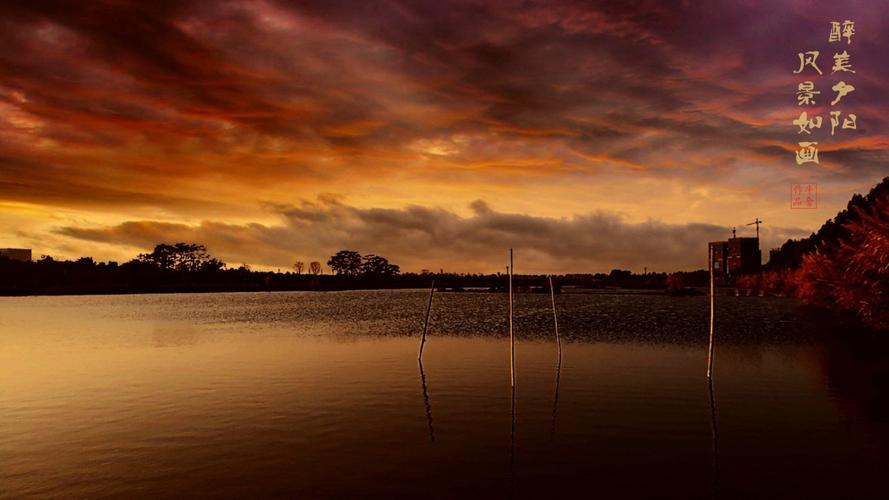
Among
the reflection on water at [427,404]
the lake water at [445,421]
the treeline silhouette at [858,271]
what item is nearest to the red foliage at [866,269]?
the treeline silhouette at [858,271]

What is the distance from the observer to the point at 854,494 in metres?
14.9

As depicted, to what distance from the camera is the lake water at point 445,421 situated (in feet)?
53.3

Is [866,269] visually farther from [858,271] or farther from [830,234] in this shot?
[830,234]

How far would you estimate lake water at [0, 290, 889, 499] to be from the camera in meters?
16.2

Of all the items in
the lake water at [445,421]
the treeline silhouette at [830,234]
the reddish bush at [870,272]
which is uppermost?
the treeline silhouette at [830,234]

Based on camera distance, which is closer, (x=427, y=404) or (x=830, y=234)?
(x=427, y=404)

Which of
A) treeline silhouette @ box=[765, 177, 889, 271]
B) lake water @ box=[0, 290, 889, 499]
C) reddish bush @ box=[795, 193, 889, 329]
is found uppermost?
treeline silhouette @ box=[765, 177, 889, 271]

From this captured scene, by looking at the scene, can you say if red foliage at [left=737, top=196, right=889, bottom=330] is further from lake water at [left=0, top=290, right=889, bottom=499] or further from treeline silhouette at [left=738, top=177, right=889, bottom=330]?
lake water at [left=0, top=290, right=889, bottom=499]

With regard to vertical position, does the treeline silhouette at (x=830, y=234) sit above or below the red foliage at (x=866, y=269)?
above

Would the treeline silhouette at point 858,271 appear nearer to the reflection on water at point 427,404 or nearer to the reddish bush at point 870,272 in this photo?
the reddish bush at point 870,272

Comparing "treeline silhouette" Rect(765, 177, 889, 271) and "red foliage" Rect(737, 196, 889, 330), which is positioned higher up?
"treeline silhouette" Rect(765, 177, 889, 271)

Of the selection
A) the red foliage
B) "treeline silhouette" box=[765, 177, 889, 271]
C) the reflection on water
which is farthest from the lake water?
"treeline silhouette" box=[765, 177, 889, 271]

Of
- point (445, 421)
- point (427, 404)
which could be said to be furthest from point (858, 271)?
point (445, 421)

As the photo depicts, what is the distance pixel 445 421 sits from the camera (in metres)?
23.0
